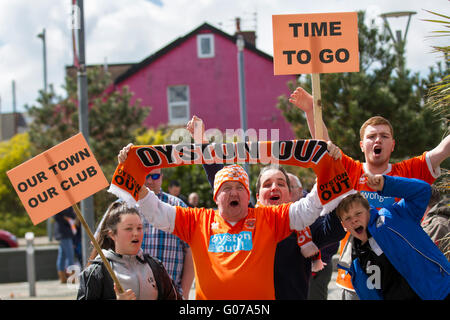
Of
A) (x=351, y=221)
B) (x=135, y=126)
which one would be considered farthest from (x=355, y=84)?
(x=351, y=221)

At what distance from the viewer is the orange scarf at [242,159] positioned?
11.5 feet

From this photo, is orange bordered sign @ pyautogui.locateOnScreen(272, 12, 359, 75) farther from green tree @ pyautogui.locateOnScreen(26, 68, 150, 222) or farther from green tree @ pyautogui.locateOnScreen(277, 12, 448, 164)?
green tree @ pyautogui.locateOnScreen(26, 68, 150, 222)

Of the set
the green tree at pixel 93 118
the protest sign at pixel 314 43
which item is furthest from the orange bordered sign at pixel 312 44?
the green tree at pixel 93 118

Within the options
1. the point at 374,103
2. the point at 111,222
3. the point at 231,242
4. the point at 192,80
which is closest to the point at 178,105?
the point at 192,80

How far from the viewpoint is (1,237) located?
16703mm

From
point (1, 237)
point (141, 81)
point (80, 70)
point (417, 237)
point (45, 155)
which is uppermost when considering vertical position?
point (141, 81)

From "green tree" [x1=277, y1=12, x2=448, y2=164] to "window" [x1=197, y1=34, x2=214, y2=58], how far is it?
15318 millimetres

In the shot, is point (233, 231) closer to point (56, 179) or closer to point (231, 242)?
point (231, 242)

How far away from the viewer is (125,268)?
12.4 feet

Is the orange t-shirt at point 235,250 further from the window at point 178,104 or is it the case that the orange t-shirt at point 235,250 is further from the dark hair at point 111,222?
the window at point 178,104

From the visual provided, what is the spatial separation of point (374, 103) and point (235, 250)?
9656 millimetres

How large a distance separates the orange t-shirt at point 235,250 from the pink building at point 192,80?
78.1 feet
